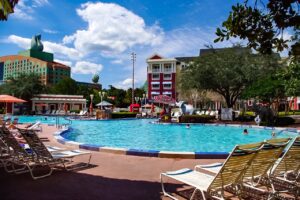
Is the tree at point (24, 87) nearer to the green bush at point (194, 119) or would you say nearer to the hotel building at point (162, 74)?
the hotel building at point (162, 74)

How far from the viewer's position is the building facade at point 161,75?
77.0m

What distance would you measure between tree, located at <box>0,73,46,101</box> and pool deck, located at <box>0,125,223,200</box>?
48307mm

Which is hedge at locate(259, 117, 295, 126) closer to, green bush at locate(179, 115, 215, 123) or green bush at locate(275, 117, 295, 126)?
green bush at locate(275, 117, 295, 126)

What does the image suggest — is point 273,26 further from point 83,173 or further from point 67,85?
point 67,85

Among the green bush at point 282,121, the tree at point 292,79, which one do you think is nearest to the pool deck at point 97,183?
the tree at point 292,79

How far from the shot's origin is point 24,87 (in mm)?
50594

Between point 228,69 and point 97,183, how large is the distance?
24.9m

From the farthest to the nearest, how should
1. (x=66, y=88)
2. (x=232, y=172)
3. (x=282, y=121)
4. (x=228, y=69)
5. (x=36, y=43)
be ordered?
(x=36, y=43), (x=66, y=88), (x=228, y=69), (x=282, y=121), (x=232, y=172)

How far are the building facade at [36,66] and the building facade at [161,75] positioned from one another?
63154mm

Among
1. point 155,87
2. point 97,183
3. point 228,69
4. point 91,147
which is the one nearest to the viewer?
point 97,183

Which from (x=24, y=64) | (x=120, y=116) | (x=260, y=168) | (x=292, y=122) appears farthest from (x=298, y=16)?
(x=24, y=64)

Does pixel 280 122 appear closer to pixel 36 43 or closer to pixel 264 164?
pixel 264 164

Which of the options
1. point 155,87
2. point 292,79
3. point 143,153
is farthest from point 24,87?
point 143,153

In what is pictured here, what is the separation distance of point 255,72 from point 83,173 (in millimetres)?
24714
